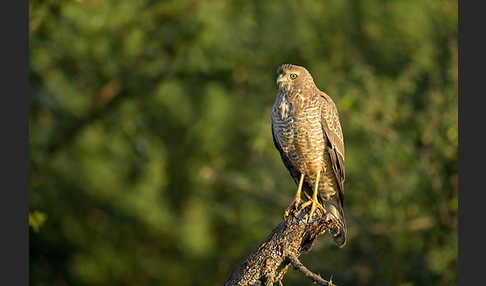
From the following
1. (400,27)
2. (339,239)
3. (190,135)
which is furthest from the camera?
(190,135)

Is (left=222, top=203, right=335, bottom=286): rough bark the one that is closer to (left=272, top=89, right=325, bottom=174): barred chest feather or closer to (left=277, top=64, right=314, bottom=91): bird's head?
(left=272, top=89, right=325, bottom=174): barred chest feather

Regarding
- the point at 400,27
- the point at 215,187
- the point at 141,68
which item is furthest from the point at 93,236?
the point at 400,27

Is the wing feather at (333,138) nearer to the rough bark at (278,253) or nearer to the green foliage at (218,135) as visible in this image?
the rough bark at (278,253)

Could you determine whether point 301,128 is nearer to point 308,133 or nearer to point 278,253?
point 308,133

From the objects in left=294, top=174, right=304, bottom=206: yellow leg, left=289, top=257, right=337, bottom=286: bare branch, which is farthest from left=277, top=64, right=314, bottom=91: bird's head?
left=289, top=257, right=337, bottom=286: bare branch

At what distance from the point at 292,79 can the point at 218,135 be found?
603cm

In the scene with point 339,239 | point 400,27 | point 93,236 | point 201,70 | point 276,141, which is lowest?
point 339,239

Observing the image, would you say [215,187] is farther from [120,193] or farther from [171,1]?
[171,1]

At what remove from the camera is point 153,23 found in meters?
9.34

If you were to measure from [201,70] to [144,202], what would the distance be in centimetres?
230

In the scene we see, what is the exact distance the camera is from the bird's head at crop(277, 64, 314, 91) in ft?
15.1

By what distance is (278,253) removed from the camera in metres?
3.68

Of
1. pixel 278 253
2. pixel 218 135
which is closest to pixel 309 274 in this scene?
pixel 278 253

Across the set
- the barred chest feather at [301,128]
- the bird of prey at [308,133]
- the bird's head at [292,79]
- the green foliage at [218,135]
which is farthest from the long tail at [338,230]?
the green foliage at [218,135]
